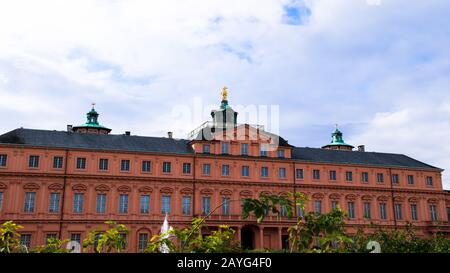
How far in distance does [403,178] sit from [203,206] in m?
27.8

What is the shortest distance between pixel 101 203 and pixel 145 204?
4.79 meters

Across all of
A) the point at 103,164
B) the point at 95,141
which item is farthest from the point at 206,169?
the point at 95,141

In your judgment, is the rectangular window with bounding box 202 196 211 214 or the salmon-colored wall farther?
the rectangular window with bounding box 202 196 211 214

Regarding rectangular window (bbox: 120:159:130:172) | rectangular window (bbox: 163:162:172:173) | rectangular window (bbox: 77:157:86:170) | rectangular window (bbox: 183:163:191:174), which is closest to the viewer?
rectangular window (bbox: 77:157:86:170)

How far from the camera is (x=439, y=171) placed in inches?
2532

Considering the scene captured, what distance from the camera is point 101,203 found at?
51.2 meters

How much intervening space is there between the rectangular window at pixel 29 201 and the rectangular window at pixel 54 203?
167 cm

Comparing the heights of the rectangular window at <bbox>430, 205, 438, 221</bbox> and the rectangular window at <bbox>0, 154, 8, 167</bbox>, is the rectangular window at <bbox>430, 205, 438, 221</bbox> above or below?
below

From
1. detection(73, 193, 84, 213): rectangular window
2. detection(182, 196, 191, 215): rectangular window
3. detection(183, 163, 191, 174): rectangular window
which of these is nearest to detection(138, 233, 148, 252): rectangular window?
detection(182, 196, 191, 215): rectangular window

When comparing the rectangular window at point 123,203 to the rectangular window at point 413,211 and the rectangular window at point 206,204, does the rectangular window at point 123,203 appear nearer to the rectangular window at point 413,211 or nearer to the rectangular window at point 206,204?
the rectangular window at point 206,204

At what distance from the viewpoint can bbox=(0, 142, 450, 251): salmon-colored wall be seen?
48875 mm

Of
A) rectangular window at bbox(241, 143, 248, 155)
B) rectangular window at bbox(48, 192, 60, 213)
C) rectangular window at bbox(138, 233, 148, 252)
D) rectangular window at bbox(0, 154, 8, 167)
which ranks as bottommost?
rectangular window at bbox(138, 233, 148, 252)

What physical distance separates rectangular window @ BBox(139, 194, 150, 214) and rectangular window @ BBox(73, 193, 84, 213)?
6.34 m

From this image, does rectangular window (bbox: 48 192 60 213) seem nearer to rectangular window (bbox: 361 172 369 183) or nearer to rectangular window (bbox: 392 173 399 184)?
rectangular window (bbox: 361 172 369 183)
